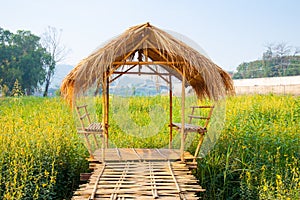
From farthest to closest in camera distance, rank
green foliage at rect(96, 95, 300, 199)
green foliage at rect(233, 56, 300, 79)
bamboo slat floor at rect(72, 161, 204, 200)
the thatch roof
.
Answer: green foliage at rect(233, 56, 300, 79)
green foliage at rect(96, 95, 300, 199)
the thatch roof
bamboo slat floor at rect(72, 161, 204, 200)

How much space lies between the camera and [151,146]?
6.33 metres

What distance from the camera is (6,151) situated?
13.8 ft

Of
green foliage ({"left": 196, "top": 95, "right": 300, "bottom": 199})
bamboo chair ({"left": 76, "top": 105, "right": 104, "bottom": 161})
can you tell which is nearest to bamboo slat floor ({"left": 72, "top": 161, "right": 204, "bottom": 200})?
bamboo chair ({"left": 76, "top": 105, "right": 104, "bottom": 161})

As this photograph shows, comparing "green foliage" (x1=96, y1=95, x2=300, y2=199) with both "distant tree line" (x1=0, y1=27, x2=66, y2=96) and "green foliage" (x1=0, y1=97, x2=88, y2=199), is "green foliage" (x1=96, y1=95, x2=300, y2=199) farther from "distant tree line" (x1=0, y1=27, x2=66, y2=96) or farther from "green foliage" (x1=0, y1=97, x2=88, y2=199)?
"distant tree line" (x1=0, y1=27, x2=66, y2=96)

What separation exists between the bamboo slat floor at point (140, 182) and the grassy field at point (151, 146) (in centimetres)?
65

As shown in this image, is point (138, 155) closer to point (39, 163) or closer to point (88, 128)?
point (88, 128)

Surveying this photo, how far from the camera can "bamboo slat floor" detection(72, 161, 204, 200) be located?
11.0 feet

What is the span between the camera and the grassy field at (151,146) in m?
4.09

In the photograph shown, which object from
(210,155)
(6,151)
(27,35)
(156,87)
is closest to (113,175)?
(6,151)

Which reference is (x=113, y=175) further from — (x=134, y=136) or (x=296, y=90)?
(x=296, y=90)

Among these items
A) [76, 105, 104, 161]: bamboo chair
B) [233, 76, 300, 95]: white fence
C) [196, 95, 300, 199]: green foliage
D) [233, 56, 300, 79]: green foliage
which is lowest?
[196, 95, 300, 199]: green foliage

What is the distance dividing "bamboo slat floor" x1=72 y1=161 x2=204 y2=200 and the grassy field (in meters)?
0.65

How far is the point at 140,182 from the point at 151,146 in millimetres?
2630

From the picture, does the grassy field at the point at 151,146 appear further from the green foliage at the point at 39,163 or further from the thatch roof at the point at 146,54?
the thatch roof at the point at 146,54
